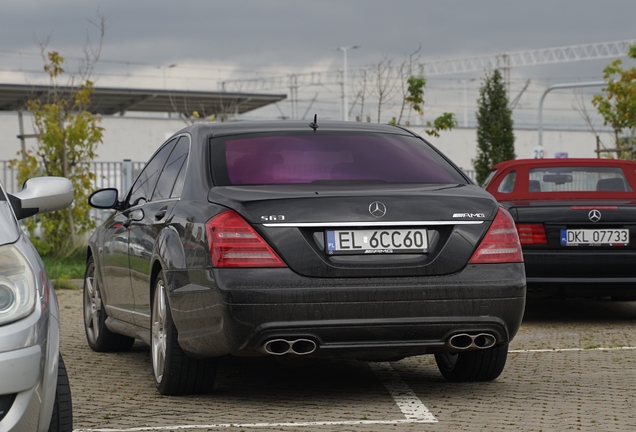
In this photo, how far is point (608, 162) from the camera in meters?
11.0

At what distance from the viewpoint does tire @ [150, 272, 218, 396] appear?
6.02 m

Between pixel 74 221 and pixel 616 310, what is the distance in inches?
409

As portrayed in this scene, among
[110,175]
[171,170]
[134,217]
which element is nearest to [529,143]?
[110,175]

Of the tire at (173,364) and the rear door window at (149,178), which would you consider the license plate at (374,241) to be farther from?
the rear door window at (149,178)

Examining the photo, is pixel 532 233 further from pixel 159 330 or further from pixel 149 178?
pixel 159 330

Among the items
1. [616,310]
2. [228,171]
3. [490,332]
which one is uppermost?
[228,171]

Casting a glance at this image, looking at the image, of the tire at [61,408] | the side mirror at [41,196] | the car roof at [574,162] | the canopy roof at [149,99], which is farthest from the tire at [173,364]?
the canopy roof at [149,99]

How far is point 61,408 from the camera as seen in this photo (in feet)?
13.9

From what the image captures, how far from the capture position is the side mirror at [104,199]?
7.64m

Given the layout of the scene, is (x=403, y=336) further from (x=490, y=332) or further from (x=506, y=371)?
(x=506, y=371)

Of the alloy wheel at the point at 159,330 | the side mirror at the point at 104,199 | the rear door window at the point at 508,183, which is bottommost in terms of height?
the alloy wheel at the point at 159,330

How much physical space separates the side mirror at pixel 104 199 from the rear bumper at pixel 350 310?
6.92 ft

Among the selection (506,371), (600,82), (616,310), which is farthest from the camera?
(600,82)

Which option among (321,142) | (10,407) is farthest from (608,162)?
(10,407)
